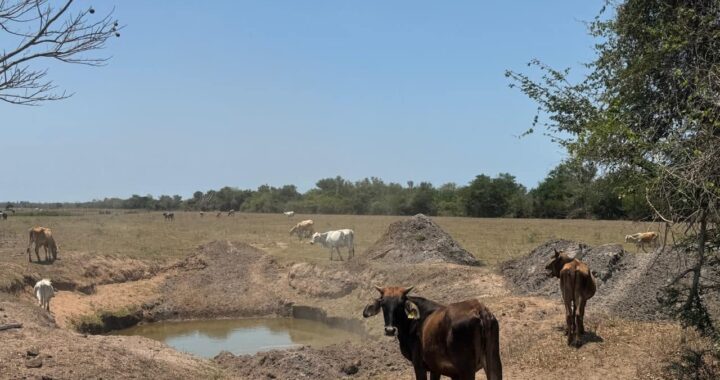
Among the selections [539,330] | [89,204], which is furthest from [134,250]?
[89,204]

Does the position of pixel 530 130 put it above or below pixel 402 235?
above

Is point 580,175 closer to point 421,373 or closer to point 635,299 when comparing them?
point 421,373

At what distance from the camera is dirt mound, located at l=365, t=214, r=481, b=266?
24484mm

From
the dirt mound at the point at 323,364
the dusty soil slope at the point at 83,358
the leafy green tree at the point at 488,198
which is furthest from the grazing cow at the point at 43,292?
the leafy green tree at the point at 488,198

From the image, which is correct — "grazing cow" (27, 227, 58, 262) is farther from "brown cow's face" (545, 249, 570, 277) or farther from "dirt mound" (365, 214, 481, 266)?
"brown cow's face" (545, 249, 570, 277)

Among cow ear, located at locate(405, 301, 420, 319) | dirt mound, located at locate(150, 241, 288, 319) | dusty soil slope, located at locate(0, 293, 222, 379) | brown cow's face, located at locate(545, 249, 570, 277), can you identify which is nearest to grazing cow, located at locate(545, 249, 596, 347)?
brown cow's face, located at locate(545, 249, 570, 277)

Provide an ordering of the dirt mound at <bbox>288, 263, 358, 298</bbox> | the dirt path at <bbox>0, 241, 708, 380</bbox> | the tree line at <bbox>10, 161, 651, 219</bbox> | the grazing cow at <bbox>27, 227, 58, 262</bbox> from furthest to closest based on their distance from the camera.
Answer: the tree line at <bbox>10, 161, 651, 219</bbox> < the grazing cow at <bbox>27, 227, 58, 262</bbox> < the dirt mound at <bbox>288, 263, 358, 298</bbox> < the dirt path at <bbox>0, 241, 708, 380</bbox>

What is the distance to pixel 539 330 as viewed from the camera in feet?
42.2

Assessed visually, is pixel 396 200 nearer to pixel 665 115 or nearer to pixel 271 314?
pixel 271 314

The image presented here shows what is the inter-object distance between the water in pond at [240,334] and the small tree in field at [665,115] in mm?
11521

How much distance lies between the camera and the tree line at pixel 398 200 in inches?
2674

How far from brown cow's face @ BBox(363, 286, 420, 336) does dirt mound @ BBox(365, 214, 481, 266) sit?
1484cm

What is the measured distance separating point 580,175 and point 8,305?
14.5 meters

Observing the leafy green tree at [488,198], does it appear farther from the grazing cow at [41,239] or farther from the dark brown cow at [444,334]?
the dark brown cow at [444,334]
